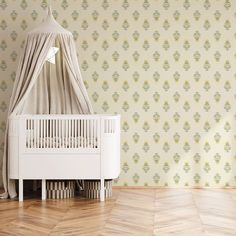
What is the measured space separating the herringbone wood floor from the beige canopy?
0.74 meters

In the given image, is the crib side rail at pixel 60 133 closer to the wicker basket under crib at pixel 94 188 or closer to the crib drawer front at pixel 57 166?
the crib drawer front at pixel 57 166

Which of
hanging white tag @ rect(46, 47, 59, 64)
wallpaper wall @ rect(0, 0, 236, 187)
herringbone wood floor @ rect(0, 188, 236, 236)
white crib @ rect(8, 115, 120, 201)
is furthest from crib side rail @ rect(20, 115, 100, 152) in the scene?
wallpaper wall @ rect(0, 0, 236, 187)

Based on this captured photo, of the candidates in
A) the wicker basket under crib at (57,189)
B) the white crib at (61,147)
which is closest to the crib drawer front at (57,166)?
the white crib at (61,147)

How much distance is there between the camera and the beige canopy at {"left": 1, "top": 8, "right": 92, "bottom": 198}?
5.34m

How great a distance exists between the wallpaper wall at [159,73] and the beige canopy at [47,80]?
428mm

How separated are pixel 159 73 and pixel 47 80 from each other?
112 cm

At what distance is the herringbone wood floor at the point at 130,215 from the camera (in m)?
4.00

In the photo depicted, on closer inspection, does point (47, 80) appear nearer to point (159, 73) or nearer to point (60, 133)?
point (60, 133)

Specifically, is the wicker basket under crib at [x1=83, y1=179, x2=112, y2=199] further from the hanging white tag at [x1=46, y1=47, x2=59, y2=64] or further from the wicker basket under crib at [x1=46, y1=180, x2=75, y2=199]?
the hanging white tag at [x1=46, y1=47, x2=59, y2=64]

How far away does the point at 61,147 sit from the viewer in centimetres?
512

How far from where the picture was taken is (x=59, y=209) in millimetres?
4758

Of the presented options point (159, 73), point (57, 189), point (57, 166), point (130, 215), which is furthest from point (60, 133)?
point (159, 73)

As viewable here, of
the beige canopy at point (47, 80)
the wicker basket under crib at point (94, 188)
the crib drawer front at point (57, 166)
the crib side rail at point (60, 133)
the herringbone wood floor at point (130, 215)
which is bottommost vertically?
the herringbone wood floor at point (130, 215)

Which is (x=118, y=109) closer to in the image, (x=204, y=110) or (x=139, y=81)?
(x=139, y=81)
